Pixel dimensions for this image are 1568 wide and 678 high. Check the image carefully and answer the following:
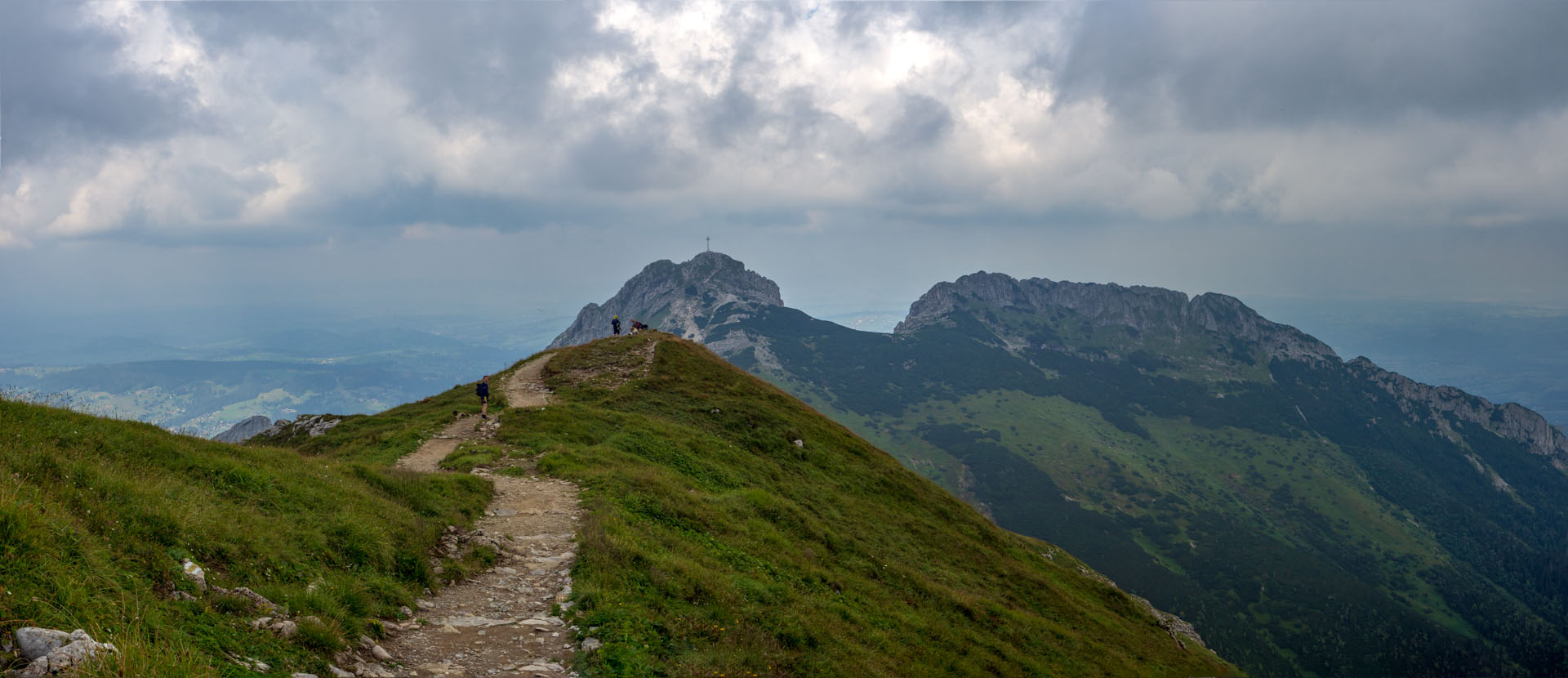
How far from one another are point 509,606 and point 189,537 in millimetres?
6119

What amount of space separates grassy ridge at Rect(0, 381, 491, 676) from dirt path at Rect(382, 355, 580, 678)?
885 millimetres

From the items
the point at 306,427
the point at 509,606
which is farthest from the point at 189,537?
the point at 306,427

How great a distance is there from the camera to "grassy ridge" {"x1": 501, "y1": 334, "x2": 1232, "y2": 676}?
1540cm

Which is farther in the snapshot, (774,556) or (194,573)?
(774,556)

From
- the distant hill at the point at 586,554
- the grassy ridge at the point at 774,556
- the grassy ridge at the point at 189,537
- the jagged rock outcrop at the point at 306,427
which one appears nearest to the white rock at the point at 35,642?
the distant hill at the point at 586,554

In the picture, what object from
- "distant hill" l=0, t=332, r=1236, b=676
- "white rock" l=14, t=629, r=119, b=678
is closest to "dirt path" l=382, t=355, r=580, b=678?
"distant hill" l=0, t=332, r=1236, b=676

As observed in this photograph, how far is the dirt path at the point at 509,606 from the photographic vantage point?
11805mm

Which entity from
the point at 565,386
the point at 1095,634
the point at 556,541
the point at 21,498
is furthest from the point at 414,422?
the point at 1095,634

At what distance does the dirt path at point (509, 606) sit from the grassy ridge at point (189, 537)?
2.90 ft

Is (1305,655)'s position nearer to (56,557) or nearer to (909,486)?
(909,486)

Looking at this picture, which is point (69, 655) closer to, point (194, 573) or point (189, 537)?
point (194, 573)

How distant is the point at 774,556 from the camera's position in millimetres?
22469

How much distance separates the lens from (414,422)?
3656 centimetres

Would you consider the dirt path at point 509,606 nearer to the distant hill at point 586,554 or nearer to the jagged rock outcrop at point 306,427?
the distant hill at point 586,554
